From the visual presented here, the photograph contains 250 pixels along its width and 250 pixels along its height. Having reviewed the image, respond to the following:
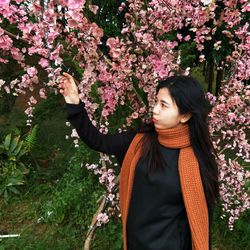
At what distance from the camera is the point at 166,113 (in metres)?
1.88

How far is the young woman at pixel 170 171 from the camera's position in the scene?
191 cm

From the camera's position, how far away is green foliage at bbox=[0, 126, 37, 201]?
17.0ft

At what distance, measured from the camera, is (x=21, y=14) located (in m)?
2.42

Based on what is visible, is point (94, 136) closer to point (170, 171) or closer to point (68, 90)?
point (68, 90)

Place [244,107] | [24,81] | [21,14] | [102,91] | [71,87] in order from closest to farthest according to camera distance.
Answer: [71,87], [21,14], [24,81], [102,91], [244,107]

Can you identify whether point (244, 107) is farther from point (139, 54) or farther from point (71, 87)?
point (71, 87)

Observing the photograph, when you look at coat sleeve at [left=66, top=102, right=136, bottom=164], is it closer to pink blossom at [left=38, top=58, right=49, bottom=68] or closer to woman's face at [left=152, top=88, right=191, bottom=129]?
woman's face at [left=152, top=88, right=191, bottom=129]

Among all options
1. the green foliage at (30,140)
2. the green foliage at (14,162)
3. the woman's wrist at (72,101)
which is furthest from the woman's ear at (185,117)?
the green foliage at (30,140)

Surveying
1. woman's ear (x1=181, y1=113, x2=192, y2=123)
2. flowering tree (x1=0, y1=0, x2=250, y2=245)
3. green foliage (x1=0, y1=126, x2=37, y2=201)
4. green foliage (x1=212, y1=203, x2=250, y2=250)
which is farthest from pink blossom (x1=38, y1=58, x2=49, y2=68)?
green foliage (x1=0, y1=126, x2=37, y2=201)

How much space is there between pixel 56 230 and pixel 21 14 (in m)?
2.76

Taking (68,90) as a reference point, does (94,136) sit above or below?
below

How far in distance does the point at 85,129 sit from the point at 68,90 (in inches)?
9.3

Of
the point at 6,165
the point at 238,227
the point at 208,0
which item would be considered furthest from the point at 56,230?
the point at 208,0

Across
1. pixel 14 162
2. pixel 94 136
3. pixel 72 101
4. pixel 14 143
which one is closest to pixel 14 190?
pixel 14 162
